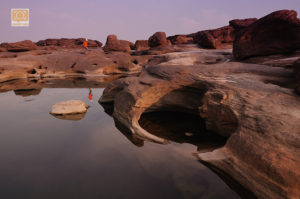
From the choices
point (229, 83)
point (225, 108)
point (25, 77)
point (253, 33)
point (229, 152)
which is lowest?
point (25, 77)

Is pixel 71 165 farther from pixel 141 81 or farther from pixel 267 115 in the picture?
pixel 267 115

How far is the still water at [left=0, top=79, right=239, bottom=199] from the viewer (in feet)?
7.89

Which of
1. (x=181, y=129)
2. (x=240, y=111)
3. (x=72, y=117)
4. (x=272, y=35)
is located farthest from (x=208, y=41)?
(x=240, y=111)

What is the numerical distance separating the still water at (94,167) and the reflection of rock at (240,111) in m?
0.36

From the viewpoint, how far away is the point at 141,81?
15.9 ft

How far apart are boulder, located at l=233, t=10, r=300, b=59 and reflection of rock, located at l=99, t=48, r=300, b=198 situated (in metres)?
2.85

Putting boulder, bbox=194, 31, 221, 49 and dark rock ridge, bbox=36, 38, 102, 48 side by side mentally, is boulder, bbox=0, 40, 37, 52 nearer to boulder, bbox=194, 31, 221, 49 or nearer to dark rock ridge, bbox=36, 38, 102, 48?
boulder, bbox=194, 31, 221, 49

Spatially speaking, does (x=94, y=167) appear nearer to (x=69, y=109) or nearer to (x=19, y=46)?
(x=69, y=109)

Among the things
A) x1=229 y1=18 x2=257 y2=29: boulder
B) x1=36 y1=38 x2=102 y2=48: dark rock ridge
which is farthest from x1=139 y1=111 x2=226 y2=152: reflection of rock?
x1=36 y1=38 x2=102 y2=48: dark rock ridge

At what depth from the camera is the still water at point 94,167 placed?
2.41m

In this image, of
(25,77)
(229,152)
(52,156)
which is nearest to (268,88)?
(229,152)

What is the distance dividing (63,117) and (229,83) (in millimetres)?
4528

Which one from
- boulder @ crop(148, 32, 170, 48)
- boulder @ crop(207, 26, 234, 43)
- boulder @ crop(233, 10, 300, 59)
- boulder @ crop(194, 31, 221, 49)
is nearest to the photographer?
boulder @ crop(233, 10, 300, 59)

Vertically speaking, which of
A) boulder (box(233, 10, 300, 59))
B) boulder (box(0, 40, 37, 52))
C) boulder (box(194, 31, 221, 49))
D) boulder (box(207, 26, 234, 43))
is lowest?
boulder (box(0, 40, 37, 52))
